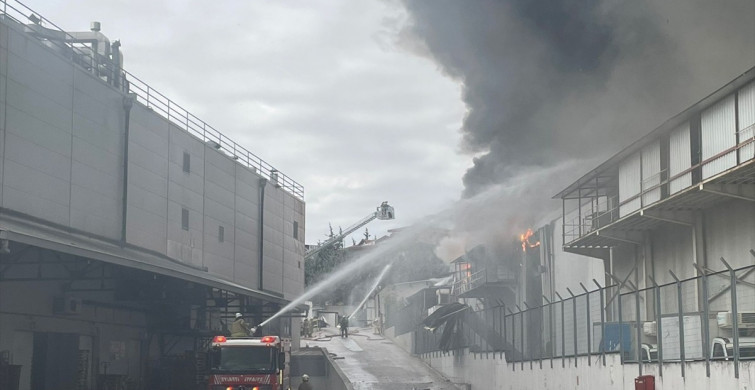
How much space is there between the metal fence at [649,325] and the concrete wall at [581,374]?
0.19m

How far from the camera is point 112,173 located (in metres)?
33.4

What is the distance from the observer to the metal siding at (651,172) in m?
27.5

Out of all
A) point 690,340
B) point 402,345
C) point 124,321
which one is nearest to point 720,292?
point 690,340

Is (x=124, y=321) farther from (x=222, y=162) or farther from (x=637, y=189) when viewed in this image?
(x=637, y=189)

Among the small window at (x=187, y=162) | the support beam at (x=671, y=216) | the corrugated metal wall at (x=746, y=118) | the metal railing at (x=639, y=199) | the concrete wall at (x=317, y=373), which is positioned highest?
the small window at (x=187, y=162)

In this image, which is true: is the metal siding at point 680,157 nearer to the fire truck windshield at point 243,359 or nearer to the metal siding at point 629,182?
the metal siding at point 629,182

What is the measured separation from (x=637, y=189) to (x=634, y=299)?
5.82 m

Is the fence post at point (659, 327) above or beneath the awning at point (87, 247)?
beneath

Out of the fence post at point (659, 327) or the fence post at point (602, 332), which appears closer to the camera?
the fence post at point (659, 327)

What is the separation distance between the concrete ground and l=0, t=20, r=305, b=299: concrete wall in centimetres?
679

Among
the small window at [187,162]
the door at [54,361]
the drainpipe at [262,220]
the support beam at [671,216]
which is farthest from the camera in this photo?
A: the drainpipe at [262,220]

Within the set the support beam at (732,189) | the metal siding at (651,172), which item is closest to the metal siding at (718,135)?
the support beam at (732,189)

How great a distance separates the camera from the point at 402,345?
62969 millimetres

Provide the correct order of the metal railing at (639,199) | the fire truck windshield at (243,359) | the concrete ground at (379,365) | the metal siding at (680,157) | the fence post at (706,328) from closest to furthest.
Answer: the fence post at (706,328)
the metal railing at (639,199)
the metal siding at (680,157)
the fire truck windshield at (243,359)
the concrete ground at (379,365)
